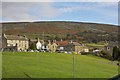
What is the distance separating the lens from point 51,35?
93.8 meters

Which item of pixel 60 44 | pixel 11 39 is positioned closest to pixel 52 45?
pixel 60 44

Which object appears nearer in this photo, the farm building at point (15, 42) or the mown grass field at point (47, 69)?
the mown grass field at point (47, 69)

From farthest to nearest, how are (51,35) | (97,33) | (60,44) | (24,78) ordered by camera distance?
1. (97,33)
2. (51,35)
3. (60,44)
4. (24,78)

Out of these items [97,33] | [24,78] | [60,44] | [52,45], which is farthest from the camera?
[97,33]

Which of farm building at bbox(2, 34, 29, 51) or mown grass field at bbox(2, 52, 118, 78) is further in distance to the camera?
farm building at bbox(2, 34, 29, 51)

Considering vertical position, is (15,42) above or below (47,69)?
above

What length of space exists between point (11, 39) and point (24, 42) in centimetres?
337

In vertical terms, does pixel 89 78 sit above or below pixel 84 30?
below

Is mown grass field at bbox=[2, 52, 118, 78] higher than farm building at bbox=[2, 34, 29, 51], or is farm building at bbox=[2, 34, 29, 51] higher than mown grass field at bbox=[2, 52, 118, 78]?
farm building at bbox=[2, 34, 29, 51]

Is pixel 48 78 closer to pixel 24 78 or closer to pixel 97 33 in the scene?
pixel 24 78

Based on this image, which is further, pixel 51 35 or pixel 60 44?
pixel 51 35

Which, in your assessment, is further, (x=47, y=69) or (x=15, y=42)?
(x=15, y=42)

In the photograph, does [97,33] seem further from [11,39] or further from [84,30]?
[11,39]

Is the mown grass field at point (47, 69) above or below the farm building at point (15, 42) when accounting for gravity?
below
